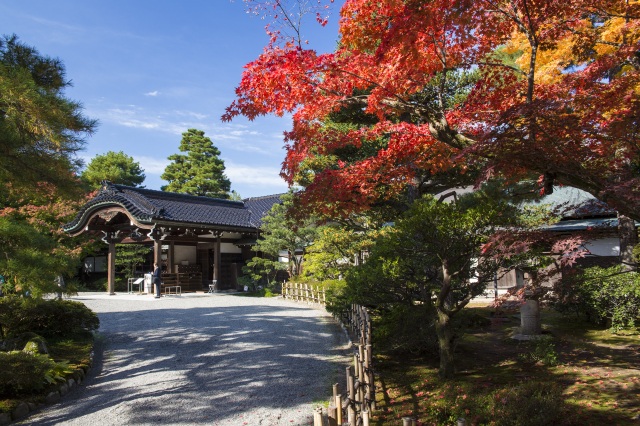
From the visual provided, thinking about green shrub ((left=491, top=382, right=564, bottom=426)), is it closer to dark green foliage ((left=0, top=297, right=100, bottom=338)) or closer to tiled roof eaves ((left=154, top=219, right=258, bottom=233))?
dark green foliage ((left=0, top=297, right=100, bottom=338))

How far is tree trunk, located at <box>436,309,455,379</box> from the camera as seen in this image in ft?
19.1

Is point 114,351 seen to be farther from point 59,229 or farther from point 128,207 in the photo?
point 59,229

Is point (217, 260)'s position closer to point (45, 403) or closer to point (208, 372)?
point (208, 372)

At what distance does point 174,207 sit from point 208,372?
14412mm

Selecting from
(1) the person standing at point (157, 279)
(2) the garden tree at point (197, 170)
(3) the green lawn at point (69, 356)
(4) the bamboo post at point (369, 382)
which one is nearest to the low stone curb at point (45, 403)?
(3) the green lawn at point (69, 356)

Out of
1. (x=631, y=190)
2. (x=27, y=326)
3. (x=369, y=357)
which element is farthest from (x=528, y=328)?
(x=27, y=326)

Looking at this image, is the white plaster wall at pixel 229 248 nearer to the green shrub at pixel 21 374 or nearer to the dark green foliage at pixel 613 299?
the dark green foliage at pixel 613 299

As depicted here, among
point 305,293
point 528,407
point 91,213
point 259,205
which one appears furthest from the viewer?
point 259,205

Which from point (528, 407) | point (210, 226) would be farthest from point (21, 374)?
point (210, 226)

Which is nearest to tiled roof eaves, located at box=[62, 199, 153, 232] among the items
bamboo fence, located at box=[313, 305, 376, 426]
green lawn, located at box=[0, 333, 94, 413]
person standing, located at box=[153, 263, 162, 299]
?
person standing, located at box=[153, 263, 162, 299]

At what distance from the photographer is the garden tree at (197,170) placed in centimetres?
3353

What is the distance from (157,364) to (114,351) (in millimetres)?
1620

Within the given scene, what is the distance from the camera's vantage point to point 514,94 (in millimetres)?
5074

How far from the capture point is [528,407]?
389cm
